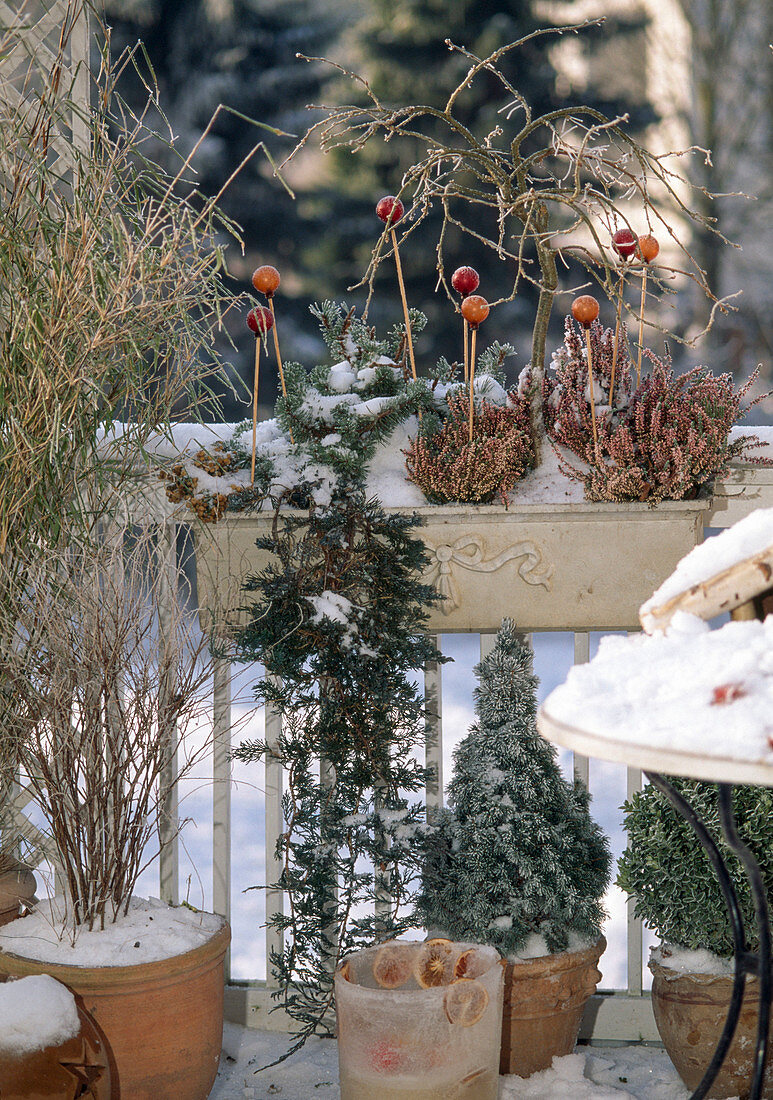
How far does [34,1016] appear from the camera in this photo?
5.71 feet

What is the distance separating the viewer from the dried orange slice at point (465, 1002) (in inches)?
73.7

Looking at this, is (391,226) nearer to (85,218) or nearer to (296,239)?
(85,218)

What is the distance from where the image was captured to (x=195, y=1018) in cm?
208

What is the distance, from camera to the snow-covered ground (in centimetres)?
224

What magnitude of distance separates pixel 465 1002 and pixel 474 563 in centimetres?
100

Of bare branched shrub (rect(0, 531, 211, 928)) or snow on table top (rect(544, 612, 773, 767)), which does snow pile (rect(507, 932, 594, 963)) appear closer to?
bare branched shrub (rect(0, 531, 211, 928))

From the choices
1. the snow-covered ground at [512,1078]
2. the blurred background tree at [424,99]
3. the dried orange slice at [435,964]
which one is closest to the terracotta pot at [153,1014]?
the snow-covered ground at [512,1078]

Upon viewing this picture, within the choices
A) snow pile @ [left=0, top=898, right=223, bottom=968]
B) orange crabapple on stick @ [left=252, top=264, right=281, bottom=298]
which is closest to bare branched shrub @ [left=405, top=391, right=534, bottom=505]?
orange crabapple on stick @ [left=252, top=264, right=281, bottom=298]

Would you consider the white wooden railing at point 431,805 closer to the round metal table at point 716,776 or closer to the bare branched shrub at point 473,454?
the bare branched shrub at point 473,454

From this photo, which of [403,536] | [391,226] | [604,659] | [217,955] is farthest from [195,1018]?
[391,226]

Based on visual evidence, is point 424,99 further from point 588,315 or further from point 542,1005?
point 542,1005

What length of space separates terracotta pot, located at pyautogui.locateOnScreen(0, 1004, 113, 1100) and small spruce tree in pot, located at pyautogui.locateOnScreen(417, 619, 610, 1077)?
79 cm

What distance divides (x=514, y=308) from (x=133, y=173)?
6.22m

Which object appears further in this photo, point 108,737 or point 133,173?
point 133,173
